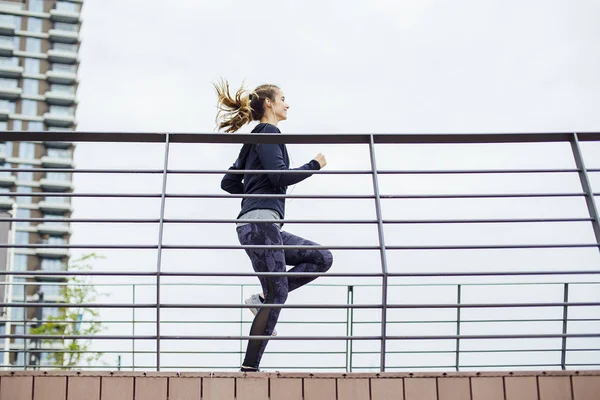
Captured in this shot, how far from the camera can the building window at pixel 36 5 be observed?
3396 inches

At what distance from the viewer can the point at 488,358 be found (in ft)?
23.7

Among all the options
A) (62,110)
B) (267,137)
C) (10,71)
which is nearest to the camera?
(267,137)

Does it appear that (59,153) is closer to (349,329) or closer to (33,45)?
(33,45)

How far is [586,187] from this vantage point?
4.07 metres

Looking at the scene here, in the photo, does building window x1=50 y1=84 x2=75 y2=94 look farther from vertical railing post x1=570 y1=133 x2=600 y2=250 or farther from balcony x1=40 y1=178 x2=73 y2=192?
vertical railing post x1=570 y1=133 x2=600 y2=250

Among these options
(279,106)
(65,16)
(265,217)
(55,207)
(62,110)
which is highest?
(65,16)

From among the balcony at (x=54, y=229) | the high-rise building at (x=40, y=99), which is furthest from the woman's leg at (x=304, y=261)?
the balcony at (x=54, y=229)

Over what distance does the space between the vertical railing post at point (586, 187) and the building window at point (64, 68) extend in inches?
3357


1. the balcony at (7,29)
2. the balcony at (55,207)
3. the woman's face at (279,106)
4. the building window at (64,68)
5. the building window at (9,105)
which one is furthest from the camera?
the building window at (64,68)

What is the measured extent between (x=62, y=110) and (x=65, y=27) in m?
9.08

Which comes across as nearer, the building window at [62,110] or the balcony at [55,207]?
the balcony at [55,207]

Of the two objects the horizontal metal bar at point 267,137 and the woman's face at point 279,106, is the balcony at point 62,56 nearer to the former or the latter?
the woman's face at point 279,106

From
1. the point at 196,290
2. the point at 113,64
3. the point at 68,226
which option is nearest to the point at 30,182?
the point at 68,226

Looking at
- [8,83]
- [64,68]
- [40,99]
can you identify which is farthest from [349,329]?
[64,68]
